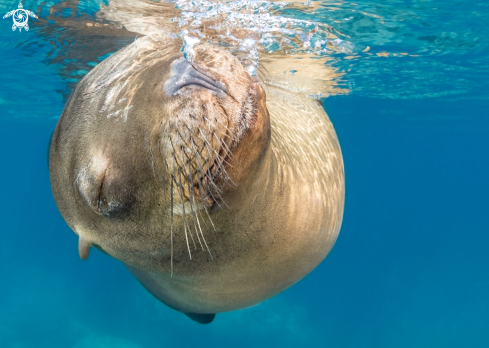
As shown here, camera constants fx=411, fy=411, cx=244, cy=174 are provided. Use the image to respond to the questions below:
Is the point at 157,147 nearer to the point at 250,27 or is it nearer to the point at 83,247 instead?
the point at 83,247

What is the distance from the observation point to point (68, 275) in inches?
1192

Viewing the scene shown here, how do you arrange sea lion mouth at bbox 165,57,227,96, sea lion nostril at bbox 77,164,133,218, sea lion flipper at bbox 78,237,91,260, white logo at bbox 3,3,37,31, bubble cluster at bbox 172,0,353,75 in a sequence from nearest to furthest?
1. sea lion mouth at bbox 165,57,227,96
2. sea lion nostril at bbox 77,164,133,218
3. sea lion flipper at bbox 78,237,91,260
4. bubble cluster at bbox 172,0,353,75
5. white logo at bbox 3,3,37,31

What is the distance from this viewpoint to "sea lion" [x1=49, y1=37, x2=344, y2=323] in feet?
5.76

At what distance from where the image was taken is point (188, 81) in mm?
1732

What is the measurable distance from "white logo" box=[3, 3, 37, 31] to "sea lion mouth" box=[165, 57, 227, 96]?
656cm

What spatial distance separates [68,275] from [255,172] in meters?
32.0

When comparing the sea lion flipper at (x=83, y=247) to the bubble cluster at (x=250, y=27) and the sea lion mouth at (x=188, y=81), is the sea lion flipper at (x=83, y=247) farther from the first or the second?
the bubble cluster at (x=250, y=27)

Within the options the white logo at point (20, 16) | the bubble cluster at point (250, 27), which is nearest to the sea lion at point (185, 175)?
the bubble cluster at point (250, 27)

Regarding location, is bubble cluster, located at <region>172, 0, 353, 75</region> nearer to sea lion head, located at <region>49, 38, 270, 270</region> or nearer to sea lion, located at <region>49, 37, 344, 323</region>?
sea lion, located at <region>49, 37, 344, 323</region>

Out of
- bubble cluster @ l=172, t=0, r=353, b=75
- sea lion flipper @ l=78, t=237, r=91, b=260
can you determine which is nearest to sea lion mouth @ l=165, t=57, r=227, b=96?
sea lion flipper @ l=78, t=237, r=91, b=260

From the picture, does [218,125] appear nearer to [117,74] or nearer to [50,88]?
[117,74]

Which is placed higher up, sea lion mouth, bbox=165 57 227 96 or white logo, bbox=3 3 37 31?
sea lion mouth, bbox=165 57 227 96

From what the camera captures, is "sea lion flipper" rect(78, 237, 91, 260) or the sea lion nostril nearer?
the sea lion nostril

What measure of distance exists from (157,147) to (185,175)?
0.17 meters
